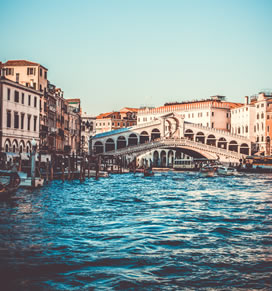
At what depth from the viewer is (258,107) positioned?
2675 inches

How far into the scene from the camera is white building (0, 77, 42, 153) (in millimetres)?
33250

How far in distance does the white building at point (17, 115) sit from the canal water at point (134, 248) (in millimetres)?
18961

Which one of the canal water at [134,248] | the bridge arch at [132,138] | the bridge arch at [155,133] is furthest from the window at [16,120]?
the bridge arch at [155,133]

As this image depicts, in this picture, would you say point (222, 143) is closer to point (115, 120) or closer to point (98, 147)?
point (98, 147)

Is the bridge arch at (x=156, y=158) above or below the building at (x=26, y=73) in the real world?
below

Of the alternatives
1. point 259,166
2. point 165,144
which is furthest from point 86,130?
point 259,166

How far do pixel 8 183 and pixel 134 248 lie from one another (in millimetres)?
10932

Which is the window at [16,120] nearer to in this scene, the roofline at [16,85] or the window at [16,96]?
the window at [16,96]

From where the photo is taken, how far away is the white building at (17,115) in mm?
33250

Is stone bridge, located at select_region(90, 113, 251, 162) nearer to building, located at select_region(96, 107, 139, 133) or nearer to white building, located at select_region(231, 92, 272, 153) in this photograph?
white building, located at select_region(231, 92, 272, 153)

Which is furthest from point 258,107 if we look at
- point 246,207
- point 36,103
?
point 246,207

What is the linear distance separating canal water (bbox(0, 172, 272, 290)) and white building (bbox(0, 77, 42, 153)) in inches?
747

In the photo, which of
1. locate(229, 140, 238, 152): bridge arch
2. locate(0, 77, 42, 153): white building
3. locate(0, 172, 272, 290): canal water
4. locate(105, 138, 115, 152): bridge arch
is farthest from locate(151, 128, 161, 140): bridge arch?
locate(0, 172, 272, 290): canal water

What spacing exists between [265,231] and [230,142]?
58.5 m
